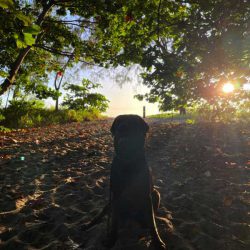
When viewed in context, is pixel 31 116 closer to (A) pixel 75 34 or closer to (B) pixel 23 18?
(A) pixel 75 34

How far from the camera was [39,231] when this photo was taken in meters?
3.60

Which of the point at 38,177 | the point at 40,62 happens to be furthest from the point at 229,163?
the point at 40,62

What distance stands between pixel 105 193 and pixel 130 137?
2.14 m

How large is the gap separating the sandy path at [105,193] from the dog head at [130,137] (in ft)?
3.68

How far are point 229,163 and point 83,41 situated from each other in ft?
28.8

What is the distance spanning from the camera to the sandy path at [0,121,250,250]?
3422mm

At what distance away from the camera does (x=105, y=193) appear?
16.4 ft

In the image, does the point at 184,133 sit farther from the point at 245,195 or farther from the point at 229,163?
the point at 245,195

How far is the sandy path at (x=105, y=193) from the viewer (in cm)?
342

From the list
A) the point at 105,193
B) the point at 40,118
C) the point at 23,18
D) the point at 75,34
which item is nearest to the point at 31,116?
the point at 40,118

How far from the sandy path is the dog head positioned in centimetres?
112

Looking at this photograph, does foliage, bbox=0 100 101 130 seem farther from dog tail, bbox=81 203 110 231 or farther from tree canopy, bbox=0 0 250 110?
dog tail, bbox=81 203 110 231

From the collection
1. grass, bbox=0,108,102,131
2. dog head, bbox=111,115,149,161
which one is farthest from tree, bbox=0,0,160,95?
Answer: dog head, bbox=111,115,149,161

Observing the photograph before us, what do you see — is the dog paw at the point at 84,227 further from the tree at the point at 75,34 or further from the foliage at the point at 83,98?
the foliage at the point at 83,98
